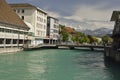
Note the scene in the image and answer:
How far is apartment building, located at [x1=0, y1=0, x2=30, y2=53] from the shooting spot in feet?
229

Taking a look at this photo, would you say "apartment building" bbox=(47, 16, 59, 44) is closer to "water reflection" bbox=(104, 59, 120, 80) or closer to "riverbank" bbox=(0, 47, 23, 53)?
"riverbank" bbox=(0, 47, 23, 53)

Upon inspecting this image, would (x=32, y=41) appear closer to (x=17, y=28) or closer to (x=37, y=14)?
(x=37, y=14)

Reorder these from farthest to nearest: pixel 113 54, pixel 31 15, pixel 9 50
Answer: pixel 31 15 → pixel 9 50 → pixel 113 54

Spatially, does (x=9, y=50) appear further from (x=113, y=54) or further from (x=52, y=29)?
(x=52, y=29)

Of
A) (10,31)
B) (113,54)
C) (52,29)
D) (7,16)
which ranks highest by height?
(7,16)

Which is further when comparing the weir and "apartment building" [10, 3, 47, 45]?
"apartment building" [10, 3, 47, 45]

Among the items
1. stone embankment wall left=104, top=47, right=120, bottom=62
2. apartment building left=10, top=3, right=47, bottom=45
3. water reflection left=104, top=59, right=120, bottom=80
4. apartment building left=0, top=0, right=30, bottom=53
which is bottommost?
water reflection left=104, top=59, right=120, bottom=80

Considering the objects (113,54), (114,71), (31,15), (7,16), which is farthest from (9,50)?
(114,71)

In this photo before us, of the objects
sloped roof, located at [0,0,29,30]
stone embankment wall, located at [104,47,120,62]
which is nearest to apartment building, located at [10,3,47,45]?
sloped roof, located at [0,0,29,30]

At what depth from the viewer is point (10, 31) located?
247 feet

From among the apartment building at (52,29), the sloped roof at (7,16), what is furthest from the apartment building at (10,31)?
the apartment building at (52,29)

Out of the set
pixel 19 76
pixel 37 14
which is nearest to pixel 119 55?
pixel 19 76

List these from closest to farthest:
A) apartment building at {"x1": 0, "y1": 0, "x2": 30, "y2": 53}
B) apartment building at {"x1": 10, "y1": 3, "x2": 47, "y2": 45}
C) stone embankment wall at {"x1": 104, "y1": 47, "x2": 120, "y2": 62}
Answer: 1. stone embankment wall at {"x1": 104, "y1": 47, "x2": 120, "y2": 62}
2. apartment building at {"x1": 0, "y1": 0, "x2": 30, "y2": 53}
3. apartment building at {"x1": 10, "y1": 3, "x2": 47, "y2": 45}

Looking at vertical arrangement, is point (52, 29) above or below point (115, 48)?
above
